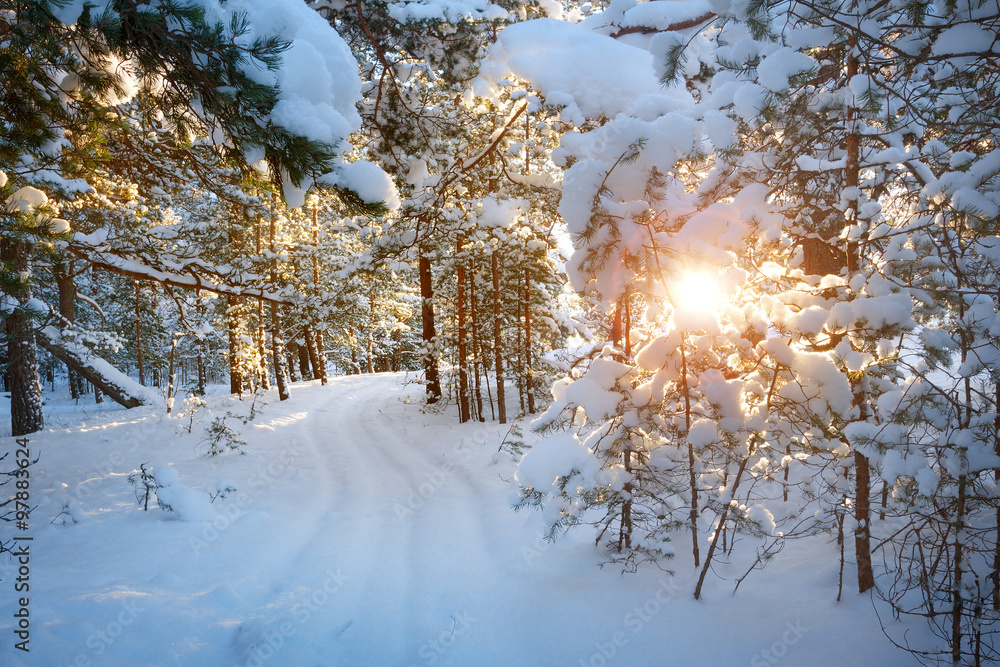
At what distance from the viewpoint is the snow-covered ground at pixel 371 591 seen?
333 centimetres

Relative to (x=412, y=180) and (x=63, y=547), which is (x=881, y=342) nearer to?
(x=412, y=180)

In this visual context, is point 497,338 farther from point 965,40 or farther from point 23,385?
point 23,385

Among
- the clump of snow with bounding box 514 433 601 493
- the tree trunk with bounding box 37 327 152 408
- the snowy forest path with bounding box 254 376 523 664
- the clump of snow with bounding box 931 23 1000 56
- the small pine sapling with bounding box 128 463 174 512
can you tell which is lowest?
the snowy forest path with bounding box 254 376 523 664

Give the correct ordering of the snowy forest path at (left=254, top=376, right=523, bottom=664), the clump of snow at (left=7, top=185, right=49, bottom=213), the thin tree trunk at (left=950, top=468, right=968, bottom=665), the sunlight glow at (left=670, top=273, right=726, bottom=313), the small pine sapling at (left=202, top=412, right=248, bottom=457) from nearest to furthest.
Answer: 1. the thin tree trunk at (left=950, top=468, right=968, bottom=665)
2. the sunlight glow at (left=670, top=273, right=726, bottom=313)
3. the clump of snow at (left=7, top=185, right=49, bottom=213)
4. the snowy forest path at (left=254, top=376, right=523, bottom=664)
5. the small pine sapling at (left=202, top=412, right=248, bottom=457)

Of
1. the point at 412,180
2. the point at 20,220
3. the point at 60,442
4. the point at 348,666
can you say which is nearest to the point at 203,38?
the point at 20,220

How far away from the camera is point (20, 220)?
3.56 meters

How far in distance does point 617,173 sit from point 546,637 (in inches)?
149

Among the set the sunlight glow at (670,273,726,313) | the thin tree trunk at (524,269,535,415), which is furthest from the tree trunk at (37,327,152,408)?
the sunlight glow at (670,273,726,313)

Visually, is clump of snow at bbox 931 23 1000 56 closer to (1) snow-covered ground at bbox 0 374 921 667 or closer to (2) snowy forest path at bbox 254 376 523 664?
(1) snow-covered ground at bbox 0 374 921 667

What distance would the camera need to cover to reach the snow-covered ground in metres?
3.33

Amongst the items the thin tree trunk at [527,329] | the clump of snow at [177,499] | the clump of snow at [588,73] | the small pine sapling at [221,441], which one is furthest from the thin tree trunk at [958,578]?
the small pine sapling at [221,441]

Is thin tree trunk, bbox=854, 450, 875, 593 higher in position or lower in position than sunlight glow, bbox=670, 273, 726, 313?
lower

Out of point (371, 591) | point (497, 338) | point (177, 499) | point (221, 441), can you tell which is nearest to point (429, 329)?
point (497, 338)

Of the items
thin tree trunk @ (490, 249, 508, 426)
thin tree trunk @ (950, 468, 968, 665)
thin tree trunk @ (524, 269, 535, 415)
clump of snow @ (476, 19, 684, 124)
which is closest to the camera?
thin tree trunk @ (950, 468, 968, 665)
